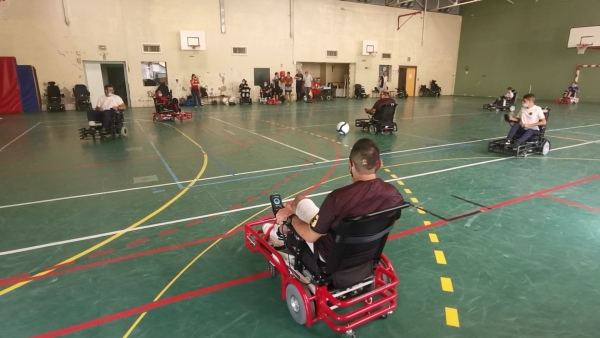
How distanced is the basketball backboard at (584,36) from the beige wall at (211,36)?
929 centimetres

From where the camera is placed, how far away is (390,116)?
34.9ft

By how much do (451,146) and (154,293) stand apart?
837 cm

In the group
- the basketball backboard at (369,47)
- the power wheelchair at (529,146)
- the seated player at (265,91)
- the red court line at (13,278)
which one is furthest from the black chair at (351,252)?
the basketball backboard at (369,47)

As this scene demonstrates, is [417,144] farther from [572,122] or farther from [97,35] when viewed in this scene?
[97,35]

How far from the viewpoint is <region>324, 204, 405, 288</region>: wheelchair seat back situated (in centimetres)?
224

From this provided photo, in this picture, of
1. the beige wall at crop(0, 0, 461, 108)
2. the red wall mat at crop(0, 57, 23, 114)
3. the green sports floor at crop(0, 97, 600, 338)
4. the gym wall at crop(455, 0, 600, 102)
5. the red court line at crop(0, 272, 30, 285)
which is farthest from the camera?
the gym wall at crop(455, 0, 600, 102)

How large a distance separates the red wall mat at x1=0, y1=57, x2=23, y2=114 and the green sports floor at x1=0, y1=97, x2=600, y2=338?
37.3 feet

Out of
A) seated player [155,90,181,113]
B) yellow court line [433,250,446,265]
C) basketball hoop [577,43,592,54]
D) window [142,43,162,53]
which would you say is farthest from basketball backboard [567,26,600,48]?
window [142,43,162,53]

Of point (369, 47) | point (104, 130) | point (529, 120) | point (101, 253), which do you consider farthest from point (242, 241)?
point (369, 47)

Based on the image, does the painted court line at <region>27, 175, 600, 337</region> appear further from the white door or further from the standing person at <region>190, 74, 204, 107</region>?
the white door

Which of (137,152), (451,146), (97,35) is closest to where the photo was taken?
(137,152)

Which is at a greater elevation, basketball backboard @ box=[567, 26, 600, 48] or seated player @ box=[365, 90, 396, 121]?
basketball backboard @ box=[567, 26, 600, 48]

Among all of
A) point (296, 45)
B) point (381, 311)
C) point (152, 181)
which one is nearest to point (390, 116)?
point (152, 181)

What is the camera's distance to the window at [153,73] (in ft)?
65.9
